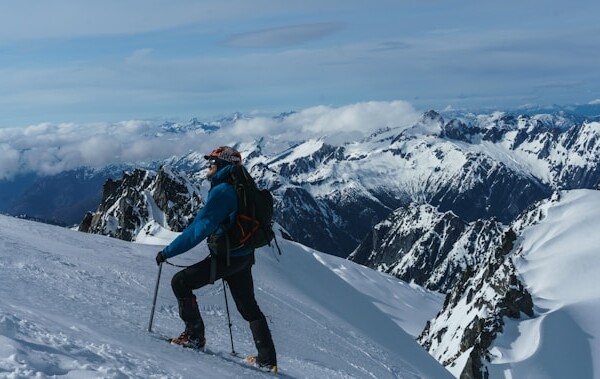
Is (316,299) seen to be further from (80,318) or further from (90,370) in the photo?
(90,370)

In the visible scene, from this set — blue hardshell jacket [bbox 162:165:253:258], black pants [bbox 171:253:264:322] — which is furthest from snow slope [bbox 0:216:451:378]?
blue hardshell jacket [bbox 162:165:253:258]

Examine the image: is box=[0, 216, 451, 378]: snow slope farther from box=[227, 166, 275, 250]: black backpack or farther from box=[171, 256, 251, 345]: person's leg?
box=[227, 166, 275, 250]: black backpack

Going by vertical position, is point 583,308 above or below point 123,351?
below

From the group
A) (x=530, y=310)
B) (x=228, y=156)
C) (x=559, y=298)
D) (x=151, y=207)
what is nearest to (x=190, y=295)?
(x=228, y=156)

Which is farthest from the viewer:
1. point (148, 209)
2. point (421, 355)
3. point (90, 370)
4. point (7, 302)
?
point (148, 209)

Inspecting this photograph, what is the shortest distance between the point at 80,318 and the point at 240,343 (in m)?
4.20

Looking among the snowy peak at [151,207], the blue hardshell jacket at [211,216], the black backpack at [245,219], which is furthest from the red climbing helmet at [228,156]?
the snowy peak at [151,207]

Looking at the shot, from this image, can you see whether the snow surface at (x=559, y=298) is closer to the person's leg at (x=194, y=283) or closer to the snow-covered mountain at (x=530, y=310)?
the snow-covered mountain at (x=530, y=310)

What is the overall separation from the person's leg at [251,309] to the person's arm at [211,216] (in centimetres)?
120

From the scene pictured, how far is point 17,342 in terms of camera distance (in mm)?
7707

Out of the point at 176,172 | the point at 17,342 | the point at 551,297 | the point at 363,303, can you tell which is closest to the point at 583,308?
the point at 551,297

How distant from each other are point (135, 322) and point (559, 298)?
12893 centimetres

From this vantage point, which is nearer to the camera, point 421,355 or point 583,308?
point 421,355

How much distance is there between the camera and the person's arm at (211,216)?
8961mm
